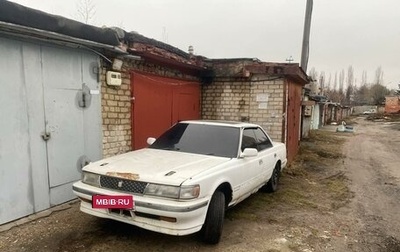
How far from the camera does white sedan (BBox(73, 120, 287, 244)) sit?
3.41 meters

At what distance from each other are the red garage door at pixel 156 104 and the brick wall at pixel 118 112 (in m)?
0.15

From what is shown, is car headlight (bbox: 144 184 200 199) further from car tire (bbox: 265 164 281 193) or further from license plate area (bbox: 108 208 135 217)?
car tire (bbox: 265 164 281 193)

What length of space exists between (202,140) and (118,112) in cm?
220

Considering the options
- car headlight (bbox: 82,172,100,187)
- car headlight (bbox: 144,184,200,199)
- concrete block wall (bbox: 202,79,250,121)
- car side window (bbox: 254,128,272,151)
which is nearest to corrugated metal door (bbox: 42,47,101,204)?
car headlight (bbox: 82,172,100,187)

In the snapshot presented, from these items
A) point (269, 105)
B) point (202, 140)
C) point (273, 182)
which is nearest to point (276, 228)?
point (202, 140)

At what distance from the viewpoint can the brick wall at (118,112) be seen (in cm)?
596

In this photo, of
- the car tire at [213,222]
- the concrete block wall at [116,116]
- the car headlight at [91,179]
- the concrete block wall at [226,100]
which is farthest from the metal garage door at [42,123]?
the concrete block wall at [226,100]

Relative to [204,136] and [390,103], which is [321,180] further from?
[390,103]

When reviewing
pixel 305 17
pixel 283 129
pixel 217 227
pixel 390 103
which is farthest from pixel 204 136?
pixel 390 103

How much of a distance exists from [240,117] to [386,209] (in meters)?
4.46

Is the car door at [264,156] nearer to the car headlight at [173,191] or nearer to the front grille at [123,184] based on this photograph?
the car headlight at [173,191]

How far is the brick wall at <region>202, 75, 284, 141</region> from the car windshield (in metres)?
3.96

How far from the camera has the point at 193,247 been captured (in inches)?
150

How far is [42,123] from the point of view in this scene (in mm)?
4707
